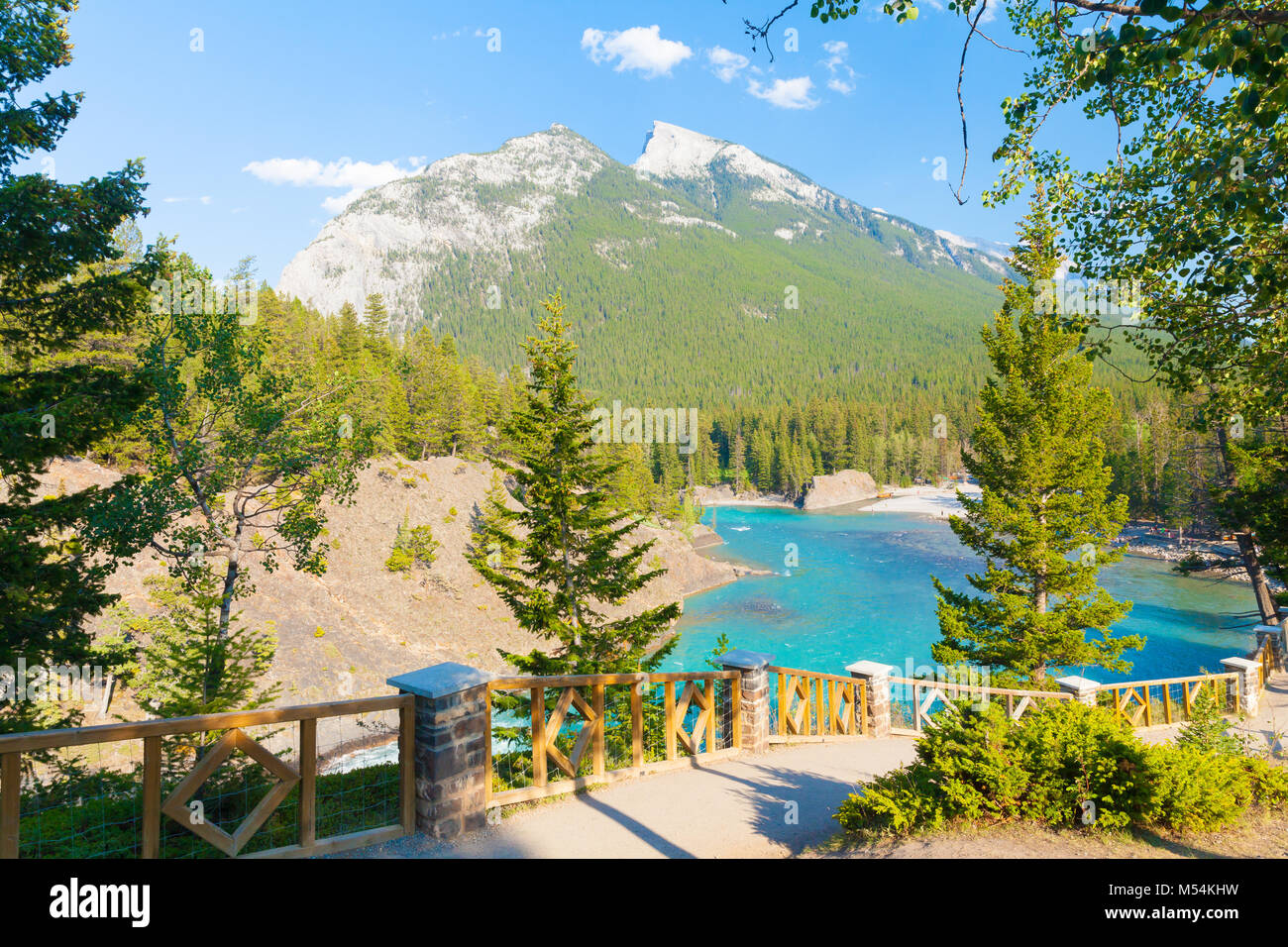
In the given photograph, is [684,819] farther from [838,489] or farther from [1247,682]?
[838,489]

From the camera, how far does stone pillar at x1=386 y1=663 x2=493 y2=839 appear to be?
538 cm

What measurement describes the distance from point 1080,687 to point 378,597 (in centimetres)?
2678

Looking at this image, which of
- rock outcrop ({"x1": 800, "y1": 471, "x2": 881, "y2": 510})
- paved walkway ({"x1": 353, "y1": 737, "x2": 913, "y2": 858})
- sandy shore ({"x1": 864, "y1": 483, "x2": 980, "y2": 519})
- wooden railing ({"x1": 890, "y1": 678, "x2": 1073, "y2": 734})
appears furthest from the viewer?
rock outcrop ({"x1": 800, "y1": 471, "x2": 881, "y2": 510})

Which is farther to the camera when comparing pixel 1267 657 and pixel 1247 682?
pixel 1267 657

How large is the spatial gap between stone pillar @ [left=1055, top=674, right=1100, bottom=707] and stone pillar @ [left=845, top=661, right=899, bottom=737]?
11.6ft

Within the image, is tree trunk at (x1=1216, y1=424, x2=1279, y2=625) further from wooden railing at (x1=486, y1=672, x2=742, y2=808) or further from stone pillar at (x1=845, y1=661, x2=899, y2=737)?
wooden railing at (x1=486, y1=672, x2=742, y2=808)

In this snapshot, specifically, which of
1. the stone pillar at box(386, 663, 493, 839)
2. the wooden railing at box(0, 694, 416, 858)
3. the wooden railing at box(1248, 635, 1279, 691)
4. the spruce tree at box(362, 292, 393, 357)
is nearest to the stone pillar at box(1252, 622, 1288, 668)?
the wooden railing at box(1248, 635, 1279, 691)

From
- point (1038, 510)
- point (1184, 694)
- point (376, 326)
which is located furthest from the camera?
point (376, 326)

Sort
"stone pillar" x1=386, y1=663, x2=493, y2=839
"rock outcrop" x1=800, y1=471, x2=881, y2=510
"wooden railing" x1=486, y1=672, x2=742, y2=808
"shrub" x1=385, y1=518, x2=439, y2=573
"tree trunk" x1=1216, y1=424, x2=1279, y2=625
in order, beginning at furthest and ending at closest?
"rock outcrop" x1=800, y1=471, x2=881, y2=510 < "shrub" x1=385, y1=518, x2=439, y2=573 < "tree trunk" x1=1216, y1=424, x2=1279, y2=625 < "wooden railing" x1=486, y1=672, x2=742, y2=808 < "stone pillar" x1=386, y1=663, x2=493, y2=839

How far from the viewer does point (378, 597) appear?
97.9ft

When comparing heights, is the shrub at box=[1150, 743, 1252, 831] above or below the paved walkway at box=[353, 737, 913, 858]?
above

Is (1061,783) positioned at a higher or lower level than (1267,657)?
higher

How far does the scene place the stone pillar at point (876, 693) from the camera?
1191 centimetres

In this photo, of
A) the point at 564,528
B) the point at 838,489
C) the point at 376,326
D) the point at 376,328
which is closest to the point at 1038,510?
the point at 564,528
